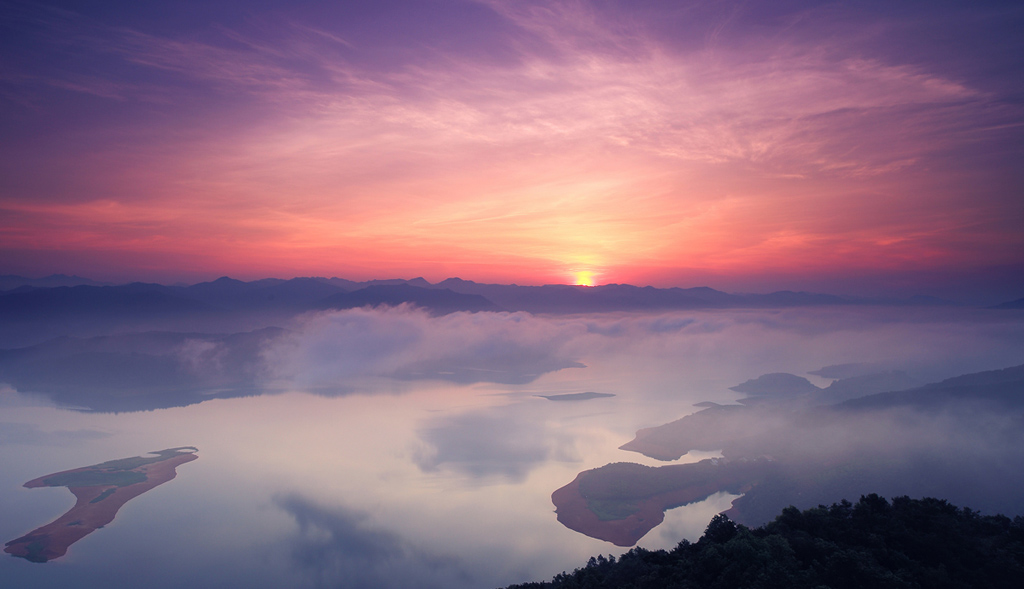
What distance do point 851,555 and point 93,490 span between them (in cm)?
6432

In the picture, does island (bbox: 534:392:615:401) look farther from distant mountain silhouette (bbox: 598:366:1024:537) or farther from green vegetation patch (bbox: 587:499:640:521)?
green vegetation patch (bbox: 587:499:640:521)

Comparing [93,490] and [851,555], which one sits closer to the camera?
[851,555]

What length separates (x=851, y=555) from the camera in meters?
12.7

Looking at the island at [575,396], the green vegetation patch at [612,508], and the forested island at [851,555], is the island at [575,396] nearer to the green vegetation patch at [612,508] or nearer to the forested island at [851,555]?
the green vegetation patch at [612,508]

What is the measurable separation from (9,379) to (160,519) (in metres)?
111

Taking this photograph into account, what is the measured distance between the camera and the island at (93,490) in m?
35.8

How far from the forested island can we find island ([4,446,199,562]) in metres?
43.9

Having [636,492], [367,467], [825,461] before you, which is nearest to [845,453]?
[825,461]

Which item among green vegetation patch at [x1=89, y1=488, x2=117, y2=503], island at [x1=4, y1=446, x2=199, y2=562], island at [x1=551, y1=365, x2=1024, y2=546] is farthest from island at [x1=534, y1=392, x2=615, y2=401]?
green vegetation patch at [x1=89, y1=488, x2=117, y2=503]

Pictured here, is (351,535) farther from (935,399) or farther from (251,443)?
(935,399)

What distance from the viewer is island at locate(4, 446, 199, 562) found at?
35844mm

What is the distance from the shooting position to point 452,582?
107ft

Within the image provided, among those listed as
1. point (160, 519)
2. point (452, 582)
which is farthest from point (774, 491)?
point (160, 519)

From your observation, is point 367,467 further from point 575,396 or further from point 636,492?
point 575,396
